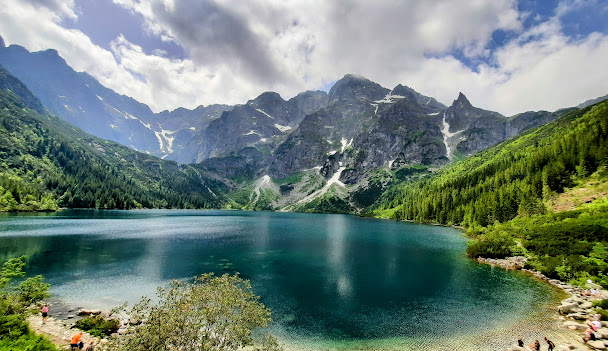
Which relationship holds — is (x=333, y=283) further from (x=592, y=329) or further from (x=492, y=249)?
(x=492, y=249)

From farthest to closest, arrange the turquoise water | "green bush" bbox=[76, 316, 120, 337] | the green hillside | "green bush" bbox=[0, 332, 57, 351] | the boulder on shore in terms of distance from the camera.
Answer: the green hillside < the boulder on shore < the turquoise water < "green bush" bbox=[76, 316, 120, 337] < "green bush" bbox=[0, 332, 57, 351]

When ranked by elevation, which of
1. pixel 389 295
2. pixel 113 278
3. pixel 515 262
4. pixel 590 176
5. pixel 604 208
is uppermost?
pixel 590 176

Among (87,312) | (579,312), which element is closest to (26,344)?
(87,312)

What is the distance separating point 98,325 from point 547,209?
130277mm

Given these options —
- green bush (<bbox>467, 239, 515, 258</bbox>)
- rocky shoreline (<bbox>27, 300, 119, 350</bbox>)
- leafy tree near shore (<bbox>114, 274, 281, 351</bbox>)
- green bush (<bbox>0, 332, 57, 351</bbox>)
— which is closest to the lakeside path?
rocky shoreline (<bbox>27, 300, 119, 350</bbox>)

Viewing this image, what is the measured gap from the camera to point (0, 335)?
20938 mm

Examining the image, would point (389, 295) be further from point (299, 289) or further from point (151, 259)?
point (151, 259)

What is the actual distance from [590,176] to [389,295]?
116 meters

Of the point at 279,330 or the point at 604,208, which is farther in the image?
the point at 604,208

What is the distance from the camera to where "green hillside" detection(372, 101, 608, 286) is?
56.2 metres

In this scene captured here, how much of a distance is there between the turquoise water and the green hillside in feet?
34.6

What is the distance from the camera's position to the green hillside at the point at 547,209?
5616cm

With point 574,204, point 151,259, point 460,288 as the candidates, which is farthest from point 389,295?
point 574,204

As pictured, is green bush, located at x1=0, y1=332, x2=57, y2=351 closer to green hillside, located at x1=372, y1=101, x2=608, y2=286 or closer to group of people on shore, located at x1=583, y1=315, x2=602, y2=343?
group of people on shore, located at x1=583, y1=315, x2=602, y2=343
